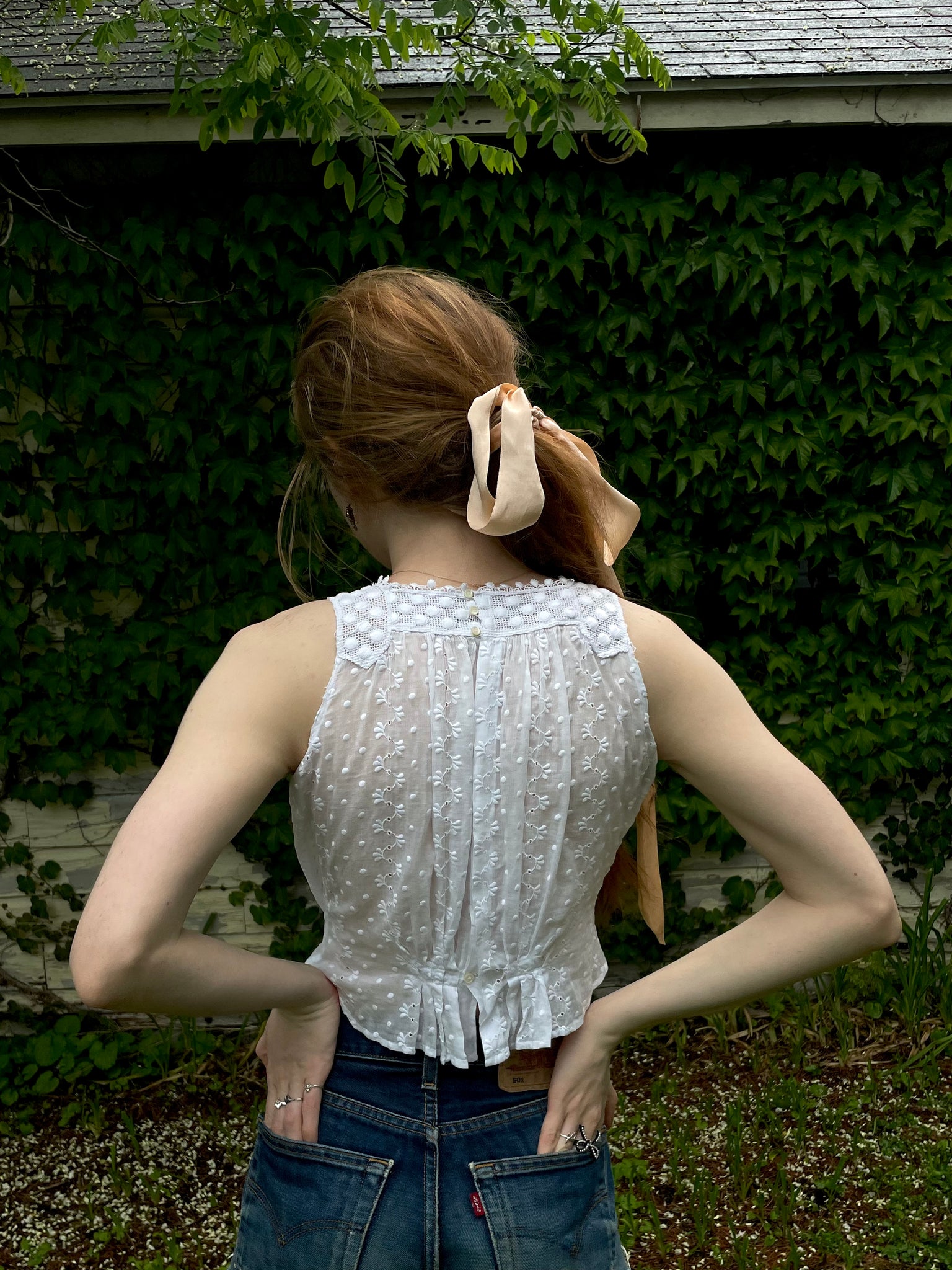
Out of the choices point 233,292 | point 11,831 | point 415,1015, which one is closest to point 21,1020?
point 11,831

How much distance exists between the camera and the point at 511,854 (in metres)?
1.18

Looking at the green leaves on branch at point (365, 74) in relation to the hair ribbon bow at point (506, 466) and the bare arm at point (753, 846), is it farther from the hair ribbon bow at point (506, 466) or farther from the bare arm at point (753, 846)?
the bare arm at point (753, 846)

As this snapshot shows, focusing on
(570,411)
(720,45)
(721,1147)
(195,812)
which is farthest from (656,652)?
(720,45)

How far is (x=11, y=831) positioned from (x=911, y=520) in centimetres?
322

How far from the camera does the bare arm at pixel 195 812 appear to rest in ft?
3.35

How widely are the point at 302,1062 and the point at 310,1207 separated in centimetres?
15

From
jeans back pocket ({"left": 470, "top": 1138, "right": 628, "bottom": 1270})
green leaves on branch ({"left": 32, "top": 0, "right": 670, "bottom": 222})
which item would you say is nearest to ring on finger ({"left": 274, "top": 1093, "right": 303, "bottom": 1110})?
jeans back pocket ({"left": 470, "top": 1138, "right": 628, "bottom": 1270})

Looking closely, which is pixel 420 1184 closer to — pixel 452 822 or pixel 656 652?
pixel 452 822

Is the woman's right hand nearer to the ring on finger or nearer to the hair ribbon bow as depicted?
the ring on finger

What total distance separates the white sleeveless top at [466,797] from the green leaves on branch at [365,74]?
4.92 ft

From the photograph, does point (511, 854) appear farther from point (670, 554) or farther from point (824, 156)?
point (824, 156)

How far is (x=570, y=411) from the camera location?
3.57 meters

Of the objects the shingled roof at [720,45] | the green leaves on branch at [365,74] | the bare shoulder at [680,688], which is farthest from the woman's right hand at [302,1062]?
the shingled roof at [720,45]

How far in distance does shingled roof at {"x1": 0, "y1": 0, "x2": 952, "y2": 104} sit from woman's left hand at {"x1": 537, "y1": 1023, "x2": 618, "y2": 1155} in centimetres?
A: 282
